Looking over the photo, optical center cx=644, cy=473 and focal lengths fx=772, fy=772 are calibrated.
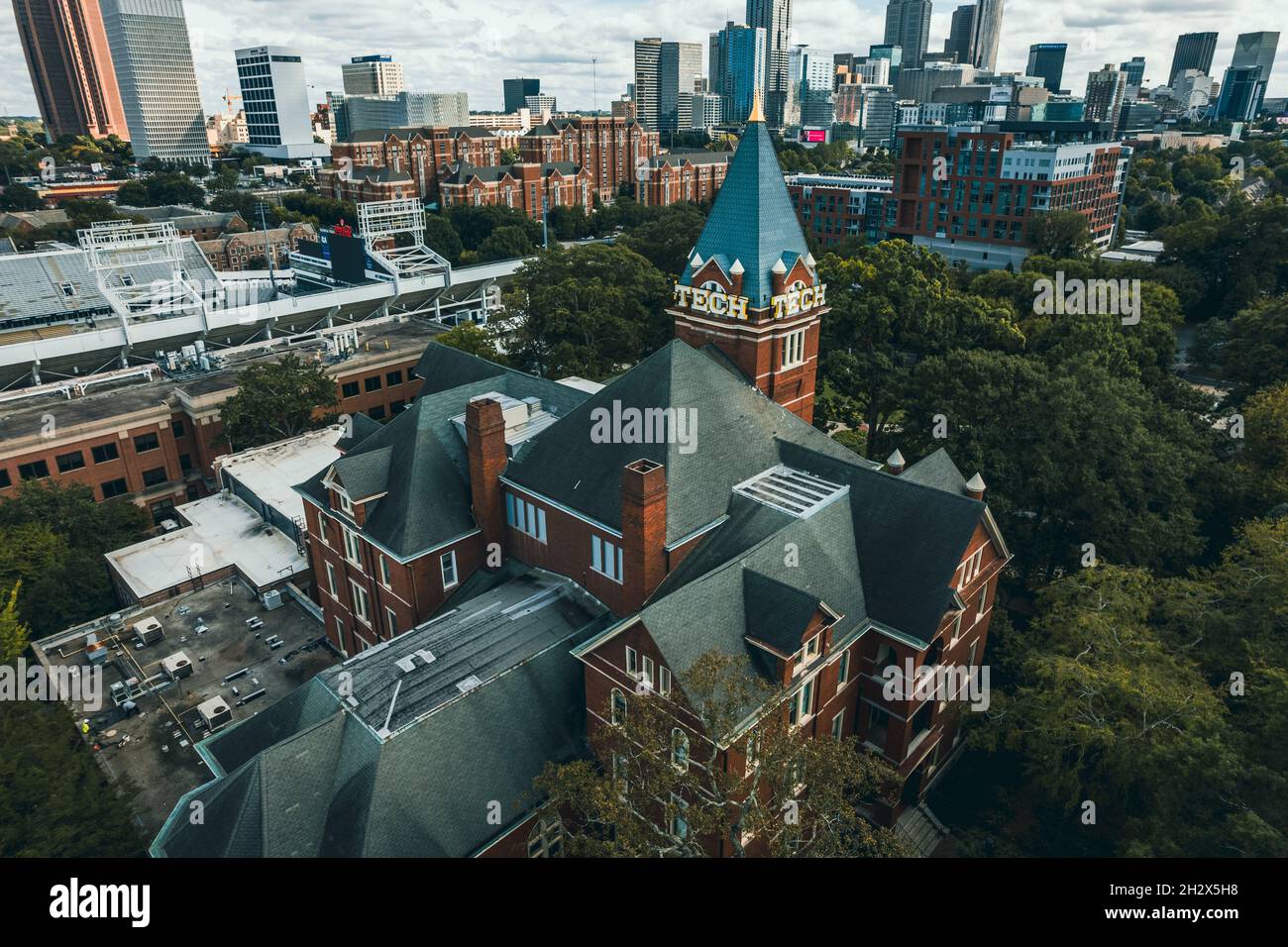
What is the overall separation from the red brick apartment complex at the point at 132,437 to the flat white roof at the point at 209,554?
42.3ft

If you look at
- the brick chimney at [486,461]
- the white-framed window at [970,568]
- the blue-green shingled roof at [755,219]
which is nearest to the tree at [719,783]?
the white-framed window at [970,568]

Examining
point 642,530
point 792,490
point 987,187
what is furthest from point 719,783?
point 987,187

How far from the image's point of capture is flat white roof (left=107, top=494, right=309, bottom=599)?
5444 centimetres

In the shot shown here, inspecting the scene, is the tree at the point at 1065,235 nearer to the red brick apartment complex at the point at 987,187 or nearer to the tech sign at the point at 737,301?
the red brick apartment complex at the point at 987,187

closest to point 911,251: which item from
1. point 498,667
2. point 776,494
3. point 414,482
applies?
point 776,494

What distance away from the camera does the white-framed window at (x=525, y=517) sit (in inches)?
1585

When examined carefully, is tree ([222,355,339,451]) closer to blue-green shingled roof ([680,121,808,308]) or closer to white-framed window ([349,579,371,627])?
Result: white-framed window ([349,579,371,627])

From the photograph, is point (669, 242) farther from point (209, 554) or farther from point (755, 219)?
point (209, 554)

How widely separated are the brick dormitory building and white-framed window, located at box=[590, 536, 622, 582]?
19 centimetres

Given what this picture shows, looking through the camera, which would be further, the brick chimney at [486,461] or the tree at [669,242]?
the tree at [669,242]
